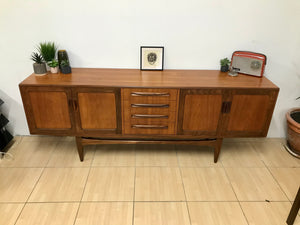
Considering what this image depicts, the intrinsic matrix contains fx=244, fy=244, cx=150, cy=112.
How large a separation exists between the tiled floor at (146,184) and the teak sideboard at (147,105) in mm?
279

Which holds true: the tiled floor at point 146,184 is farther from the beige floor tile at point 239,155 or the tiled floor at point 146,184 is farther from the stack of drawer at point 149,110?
the stack of drawer at point 149,110

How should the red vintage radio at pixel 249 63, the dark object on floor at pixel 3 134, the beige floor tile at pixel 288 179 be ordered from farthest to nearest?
the dark object on floor at pixel 3 134 < the red vintage radio at pixel 249 63 < the beige floor tile at pixel 288 179

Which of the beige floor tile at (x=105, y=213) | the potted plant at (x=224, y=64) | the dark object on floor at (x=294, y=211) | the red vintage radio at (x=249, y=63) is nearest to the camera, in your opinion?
the dark object on floor at (x=294, y=211)

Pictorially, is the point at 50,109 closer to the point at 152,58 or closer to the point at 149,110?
the point at 149,110

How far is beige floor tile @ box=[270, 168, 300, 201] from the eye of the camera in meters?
2.06

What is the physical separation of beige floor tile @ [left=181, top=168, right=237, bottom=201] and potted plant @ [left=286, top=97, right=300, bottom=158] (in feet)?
2.63

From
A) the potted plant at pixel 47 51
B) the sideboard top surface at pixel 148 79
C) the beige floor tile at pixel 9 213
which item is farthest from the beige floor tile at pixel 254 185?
the potted plant at pixel 47 51

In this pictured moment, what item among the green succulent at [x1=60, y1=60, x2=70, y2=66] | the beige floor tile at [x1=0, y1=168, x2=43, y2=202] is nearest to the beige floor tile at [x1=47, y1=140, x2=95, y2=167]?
the beige floor tile at [x1=0, y1=168, x2=43, y2=202]

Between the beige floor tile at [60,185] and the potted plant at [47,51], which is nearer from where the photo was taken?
the beige floor tile at [60,185]

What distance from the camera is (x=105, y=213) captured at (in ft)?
6.02

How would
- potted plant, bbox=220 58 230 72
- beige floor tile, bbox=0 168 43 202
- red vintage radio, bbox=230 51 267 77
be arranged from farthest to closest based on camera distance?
potted plant, bbox=220 58 230 72 < red vintage radio, bbox=230 51 267 77 < beige floor tile, bbox=0 168 43 202

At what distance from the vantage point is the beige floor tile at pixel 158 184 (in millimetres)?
1981

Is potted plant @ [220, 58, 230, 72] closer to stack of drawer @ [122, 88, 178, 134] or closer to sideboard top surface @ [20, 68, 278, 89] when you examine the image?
sideboard top surface @ [20, 68, 278, 89]

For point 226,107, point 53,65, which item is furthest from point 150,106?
point 53,65
